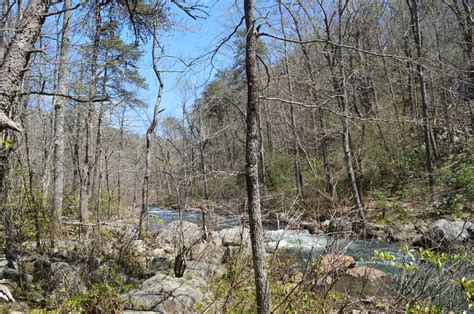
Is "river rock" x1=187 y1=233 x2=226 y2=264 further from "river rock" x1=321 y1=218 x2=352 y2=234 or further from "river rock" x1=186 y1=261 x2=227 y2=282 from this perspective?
"river rock" x1=321 y1=218 x2=352 y2=234

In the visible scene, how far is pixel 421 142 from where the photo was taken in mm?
18781

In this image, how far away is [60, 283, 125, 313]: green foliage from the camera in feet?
14.3

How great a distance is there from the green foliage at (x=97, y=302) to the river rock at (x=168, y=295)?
0.18m

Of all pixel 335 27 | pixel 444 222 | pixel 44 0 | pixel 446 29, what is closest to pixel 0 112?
pixel 44 0

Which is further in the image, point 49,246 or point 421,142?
point 421,142

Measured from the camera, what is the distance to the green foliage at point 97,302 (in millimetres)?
4371

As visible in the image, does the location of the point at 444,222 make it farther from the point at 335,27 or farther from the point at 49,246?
the point at 49,246

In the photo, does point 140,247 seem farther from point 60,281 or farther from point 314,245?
point 314,245

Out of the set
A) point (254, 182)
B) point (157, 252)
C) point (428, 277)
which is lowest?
point (157, 252)

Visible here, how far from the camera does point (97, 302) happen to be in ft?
15.0

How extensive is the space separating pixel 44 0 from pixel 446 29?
2491 centimetres

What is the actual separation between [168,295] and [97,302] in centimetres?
88

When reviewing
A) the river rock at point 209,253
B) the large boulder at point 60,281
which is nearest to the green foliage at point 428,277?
the river rock at point 209,253

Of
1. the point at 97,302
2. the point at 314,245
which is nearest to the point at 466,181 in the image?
the point at 314,245
